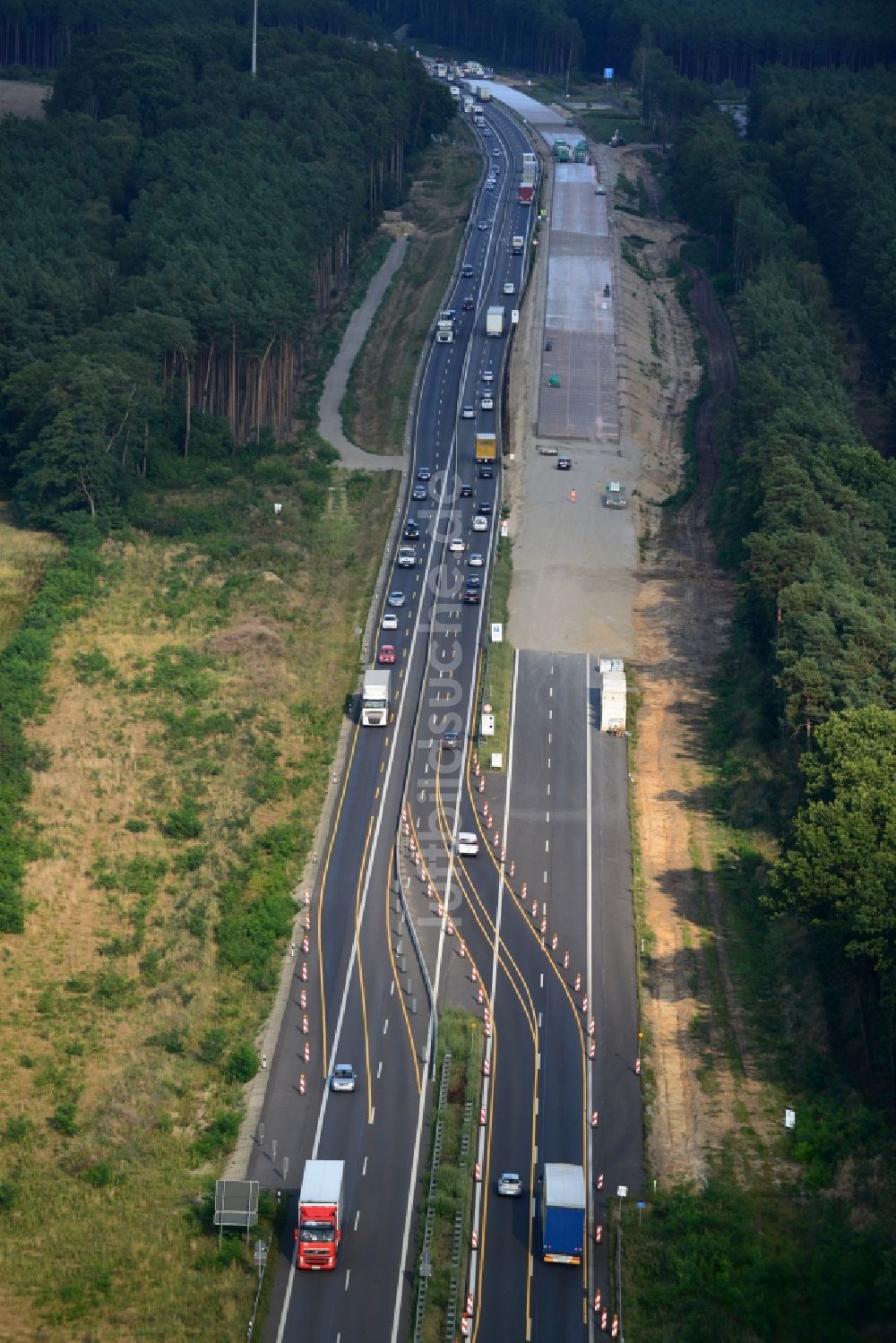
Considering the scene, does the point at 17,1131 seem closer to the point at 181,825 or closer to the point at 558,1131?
the point at 558,1131

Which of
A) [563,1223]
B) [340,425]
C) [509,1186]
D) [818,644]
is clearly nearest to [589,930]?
[509,1186]

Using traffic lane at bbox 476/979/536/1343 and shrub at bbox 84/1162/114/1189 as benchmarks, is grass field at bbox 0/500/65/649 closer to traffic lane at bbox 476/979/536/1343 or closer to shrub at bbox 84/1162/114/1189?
traffic lane at bbox 476/979/536/1343

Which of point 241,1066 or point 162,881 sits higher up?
point 162,881

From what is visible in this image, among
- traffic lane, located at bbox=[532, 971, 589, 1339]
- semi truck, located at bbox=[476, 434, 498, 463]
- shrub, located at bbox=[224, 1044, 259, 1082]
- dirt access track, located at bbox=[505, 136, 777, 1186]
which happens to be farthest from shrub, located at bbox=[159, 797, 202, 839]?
semi truck, located at bbox=[476, 434, 498, 463]

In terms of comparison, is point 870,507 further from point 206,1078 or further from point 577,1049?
Result: point 206,1078

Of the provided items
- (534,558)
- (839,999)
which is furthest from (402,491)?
(839,999)

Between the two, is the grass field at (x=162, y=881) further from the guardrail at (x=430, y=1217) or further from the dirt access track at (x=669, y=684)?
A: the dirt access track at (x=669, y=684)
